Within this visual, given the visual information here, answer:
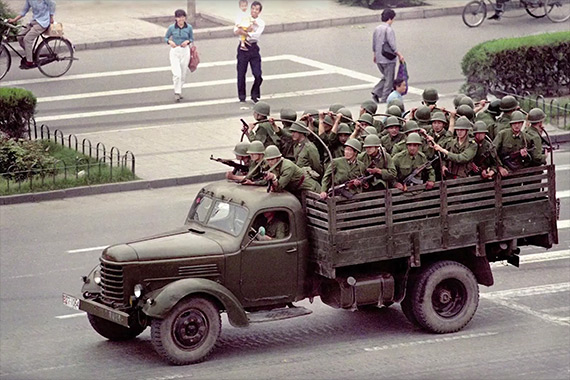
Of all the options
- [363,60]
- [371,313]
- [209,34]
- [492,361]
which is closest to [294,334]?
[371,313]

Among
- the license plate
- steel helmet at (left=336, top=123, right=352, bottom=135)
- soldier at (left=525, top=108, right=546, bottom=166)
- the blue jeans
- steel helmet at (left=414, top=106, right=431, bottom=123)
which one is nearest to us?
the license plate

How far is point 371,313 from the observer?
16938 mm

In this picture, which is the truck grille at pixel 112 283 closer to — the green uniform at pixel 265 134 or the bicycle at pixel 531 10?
the green uniform at pixel 265 134

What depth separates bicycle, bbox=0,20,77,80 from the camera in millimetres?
29078

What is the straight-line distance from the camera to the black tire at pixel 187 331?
14.8 metres

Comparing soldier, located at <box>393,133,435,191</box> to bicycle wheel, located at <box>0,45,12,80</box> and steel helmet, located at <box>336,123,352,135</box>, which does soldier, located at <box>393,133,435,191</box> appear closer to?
steel helmet, located at <box>336,123,352,135</box>

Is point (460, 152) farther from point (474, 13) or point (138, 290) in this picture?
point (474, 13)

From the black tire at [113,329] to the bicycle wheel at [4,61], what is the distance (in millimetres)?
14257

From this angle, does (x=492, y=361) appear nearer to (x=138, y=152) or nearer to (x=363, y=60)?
(x=138, y=152)

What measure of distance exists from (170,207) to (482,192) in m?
6.81

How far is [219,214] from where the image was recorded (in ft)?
51.8

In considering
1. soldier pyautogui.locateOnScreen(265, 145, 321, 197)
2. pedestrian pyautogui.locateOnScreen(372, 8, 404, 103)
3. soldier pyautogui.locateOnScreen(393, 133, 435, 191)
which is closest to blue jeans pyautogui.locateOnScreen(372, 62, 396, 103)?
pedestrian pyautogui.locateOnScreen(372, 8, 404, 103)

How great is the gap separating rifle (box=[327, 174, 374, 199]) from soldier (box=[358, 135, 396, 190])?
0.08m

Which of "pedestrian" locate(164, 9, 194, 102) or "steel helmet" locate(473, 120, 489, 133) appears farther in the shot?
Answer: "pedestrian" locate(164, 9, 194, 102)
